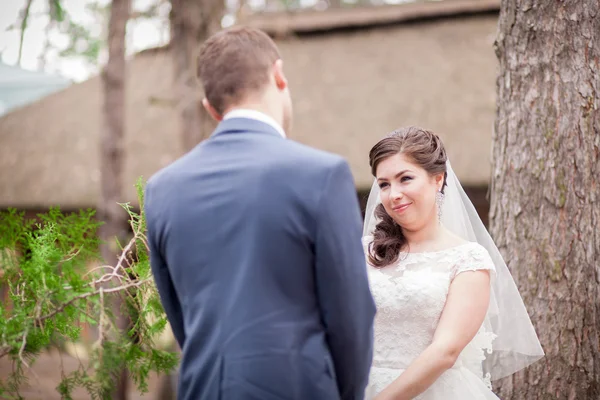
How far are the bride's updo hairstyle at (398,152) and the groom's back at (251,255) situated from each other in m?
0.92

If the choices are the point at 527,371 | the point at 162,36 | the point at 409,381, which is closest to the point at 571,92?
the point at 527,371

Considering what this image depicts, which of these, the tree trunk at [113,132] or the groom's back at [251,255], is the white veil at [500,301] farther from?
the tree trunk at [113,132]

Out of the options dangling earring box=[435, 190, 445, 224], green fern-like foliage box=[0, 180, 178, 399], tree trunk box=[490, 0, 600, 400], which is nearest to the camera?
green fern-like foliage box=[0, 180, 178, 399]

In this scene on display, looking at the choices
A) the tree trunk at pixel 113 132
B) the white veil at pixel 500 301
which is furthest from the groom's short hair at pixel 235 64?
the tree trunk at pixel 113 132

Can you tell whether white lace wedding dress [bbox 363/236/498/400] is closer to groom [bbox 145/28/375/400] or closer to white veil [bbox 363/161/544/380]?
white veil [bbox 363/161/544/380]

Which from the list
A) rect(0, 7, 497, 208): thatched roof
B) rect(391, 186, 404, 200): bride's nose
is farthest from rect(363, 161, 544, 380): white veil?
rect(0, 7, 497, 208): thatched roof

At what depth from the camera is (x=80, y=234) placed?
293 centimetres

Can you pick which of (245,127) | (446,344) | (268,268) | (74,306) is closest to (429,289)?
(446,344)

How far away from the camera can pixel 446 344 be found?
2.31 metres

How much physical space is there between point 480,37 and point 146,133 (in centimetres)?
691

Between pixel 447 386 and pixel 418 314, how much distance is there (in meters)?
0.31

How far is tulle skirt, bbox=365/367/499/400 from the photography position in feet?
8.15

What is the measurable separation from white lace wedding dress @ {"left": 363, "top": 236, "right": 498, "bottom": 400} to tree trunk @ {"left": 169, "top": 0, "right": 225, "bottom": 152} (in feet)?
18.0

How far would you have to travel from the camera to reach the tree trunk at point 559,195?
3199 mm
